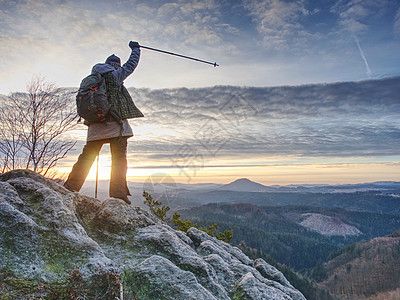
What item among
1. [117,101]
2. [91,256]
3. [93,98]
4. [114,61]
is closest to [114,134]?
[117,101]

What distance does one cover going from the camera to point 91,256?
16.8 feet

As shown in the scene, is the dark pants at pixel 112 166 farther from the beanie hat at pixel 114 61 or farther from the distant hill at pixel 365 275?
the distant hill at pixel 365 275

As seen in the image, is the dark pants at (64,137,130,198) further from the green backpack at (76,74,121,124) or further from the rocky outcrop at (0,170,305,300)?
the green backpack at (76,74,121,124)

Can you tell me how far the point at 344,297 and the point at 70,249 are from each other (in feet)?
602

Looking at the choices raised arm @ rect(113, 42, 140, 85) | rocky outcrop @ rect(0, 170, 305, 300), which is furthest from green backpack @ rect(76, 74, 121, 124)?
rocky outcrop @ rect(0, 170, 305, 300)

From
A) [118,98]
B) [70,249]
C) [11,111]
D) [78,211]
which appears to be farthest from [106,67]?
[11,111]

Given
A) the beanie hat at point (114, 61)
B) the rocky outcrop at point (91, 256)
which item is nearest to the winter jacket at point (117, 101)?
the beanie hat at point (114, 61)

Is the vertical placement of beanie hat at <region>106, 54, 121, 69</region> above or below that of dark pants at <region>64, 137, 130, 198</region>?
above

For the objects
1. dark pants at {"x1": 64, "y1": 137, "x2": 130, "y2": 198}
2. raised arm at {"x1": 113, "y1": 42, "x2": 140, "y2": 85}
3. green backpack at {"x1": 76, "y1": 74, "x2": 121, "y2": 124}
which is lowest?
dark pants at {"x1": 64, "y1": 137, "x2": 130, "y2": 198}

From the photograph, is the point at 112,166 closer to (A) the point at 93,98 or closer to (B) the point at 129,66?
(A) the point at 93,98

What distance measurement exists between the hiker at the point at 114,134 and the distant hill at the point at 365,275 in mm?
175041

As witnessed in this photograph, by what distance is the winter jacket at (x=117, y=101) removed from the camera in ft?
24.1

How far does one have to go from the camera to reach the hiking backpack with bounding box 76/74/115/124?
275 inches

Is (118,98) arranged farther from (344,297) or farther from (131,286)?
(344,297)
